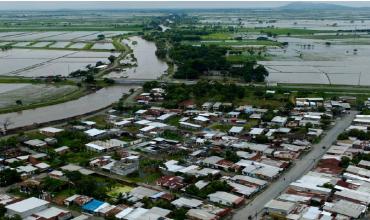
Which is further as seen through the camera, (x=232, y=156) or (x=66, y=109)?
Answer: (x=66, y=109)

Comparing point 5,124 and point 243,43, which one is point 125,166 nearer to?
point 5,124

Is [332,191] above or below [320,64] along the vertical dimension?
below

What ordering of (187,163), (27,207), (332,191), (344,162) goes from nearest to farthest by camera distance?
1. (27,207)
2. (332,191)
3. (344,162)
4. (187,163)

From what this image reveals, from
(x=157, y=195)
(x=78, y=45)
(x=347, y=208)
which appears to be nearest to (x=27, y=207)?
(x=157, y=195)

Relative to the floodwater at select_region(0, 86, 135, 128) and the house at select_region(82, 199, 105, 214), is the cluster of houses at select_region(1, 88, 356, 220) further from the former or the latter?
the floodwater at select_region(0, 86, 135, 128)

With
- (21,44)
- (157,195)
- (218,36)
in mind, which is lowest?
(157,195)

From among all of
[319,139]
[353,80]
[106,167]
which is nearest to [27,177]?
[106,167]

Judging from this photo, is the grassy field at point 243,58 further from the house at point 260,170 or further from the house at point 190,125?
the house at point 260,170

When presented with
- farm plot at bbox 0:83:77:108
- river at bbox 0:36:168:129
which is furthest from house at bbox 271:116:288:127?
farm plot at bbox 0:83:77:108
